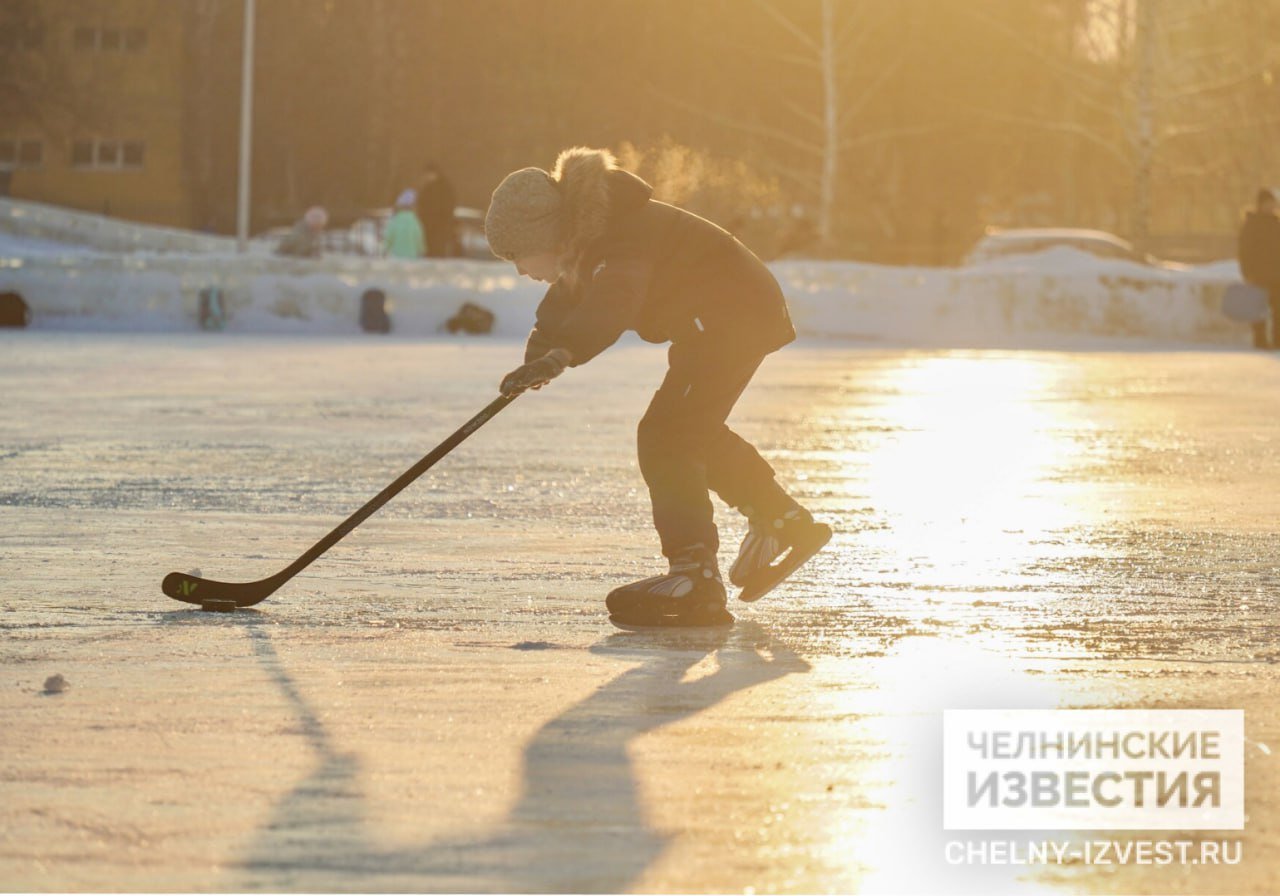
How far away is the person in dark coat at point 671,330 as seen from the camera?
5.67 m

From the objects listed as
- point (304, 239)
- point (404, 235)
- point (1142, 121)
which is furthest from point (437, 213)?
point (1142, 121)

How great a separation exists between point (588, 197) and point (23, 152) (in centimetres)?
5691

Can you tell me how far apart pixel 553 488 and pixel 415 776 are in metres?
5.19

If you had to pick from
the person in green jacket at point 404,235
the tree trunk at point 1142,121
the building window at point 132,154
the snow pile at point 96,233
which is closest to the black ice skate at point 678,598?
the person in green jacket at point 404,235

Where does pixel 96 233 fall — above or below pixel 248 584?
below

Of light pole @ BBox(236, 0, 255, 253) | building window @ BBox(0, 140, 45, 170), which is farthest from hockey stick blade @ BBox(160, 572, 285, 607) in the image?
building window @ BBox(0, 140, 45, 170)

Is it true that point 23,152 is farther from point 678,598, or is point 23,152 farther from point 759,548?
point 678,598

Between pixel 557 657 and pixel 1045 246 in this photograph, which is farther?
pixel 1045 246

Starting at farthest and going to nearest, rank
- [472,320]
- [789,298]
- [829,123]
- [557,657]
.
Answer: [829,123]
[789,298]
[472,320]
[557,657]

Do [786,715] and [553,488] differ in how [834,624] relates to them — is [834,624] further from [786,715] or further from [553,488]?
[553,488]

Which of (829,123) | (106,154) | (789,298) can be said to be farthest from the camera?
(106,154)

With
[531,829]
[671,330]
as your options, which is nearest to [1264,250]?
[671,330]

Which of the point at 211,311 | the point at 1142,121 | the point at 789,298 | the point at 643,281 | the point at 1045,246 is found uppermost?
the point at 1142,121

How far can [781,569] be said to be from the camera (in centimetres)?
623
